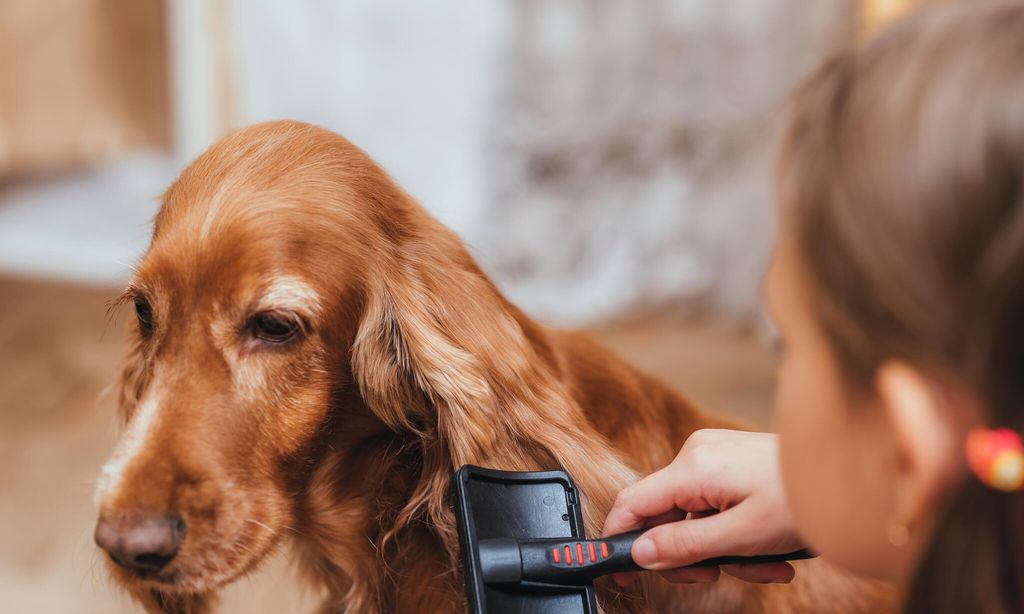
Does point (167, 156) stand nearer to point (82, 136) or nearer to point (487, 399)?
point (82, 136)

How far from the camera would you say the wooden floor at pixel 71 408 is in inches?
76.0

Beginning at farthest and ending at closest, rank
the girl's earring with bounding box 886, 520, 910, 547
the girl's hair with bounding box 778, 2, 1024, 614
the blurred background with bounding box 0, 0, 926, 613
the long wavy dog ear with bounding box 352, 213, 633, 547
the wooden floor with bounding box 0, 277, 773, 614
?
the blurred background with bounding box 0, 0, 926, 613 → the wooden floor with bounding box 0, 277, 773, 614 → the long wavy dog ear with bounding box 352, 213, 633, 547 → the girl's earring with bounding box 886, 520, 910, 547 → the girl's hair with bounding box 778, 2, 1024, 614

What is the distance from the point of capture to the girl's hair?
0.60 m

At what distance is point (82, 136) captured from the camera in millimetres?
2998

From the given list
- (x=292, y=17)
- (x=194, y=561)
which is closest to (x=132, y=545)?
(x=194, y=561)

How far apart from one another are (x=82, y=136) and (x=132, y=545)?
7.71 feet

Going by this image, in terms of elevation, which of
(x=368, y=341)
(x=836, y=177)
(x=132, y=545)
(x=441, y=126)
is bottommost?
(x=132, y=545)

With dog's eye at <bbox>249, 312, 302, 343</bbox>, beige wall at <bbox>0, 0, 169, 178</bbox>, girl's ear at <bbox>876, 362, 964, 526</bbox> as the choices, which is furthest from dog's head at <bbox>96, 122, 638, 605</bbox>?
beige wall at <bbox>0, 0, 169, 178</bbox>

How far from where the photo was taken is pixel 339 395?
106 centimetres

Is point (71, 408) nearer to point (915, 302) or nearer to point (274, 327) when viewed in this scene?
point (274, 327)

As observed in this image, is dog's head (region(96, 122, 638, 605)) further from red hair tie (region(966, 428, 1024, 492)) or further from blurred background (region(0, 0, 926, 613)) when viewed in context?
blurred background (region(0, 0, 926, 613))

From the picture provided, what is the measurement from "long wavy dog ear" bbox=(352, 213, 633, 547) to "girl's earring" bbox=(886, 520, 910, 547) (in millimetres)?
357

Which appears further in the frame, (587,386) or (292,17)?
(292,17)

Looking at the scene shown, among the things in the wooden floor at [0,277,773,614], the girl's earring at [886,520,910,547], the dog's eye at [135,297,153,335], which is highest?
the dog's eye at [135,297,153,335]
